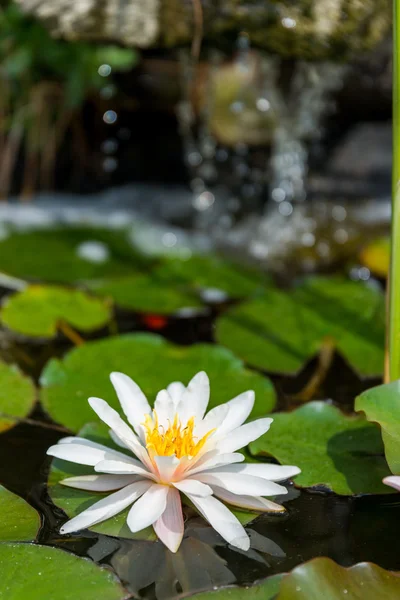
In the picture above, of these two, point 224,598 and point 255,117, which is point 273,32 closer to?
point 255,117

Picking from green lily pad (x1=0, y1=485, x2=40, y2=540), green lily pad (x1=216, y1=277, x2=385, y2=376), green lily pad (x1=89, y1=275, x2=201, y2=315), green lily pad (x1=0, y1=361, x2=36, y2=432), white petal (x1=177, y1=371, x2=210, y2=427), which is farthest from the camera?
green lily pad (x1=89, y1=275, x2=201, y2=315)

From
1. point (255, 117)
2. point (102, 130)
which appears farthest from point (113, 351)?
→ point (102, 130)

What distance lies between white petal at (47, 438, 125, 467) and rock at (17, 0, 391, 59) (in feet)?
3.94

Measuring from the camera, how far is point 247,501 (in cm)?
83

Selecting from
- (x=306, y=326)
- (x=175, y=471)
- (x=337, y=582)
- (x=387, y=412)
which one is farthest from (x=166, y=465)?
(x=306, y=326)

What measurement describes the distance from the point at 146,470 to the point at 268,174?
1945mm

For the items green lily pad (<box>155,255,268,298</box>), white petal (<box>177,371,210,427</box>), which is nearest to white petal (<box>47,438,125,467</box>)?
white petal (<box>177,371,210,427</box>)

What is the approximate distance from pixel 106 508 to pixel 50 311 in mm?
872

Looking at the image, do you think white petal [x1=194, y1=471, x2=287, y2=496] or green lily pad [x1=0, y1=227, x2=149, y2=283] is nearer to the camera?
white petal [x1=194, y1=471, x2=287, y2=496]

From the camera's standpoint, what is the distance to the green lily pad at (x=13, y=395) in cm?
110

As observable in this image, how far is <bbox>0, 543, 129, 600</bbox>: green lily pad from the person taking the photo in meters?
0.70

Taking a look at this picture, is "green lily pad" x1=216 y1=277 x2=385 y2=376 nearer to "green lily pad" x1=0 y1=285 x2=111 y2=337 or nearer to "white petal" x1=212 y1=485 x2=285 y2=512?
"green lily pad" x1=0 y1=285 x2=111 y2=337

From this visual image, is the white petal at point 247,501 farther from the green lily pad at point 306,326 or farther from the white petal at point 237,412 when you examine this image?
the green lily pad at point 306,326

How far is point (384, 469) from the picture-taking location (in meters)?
0.94
